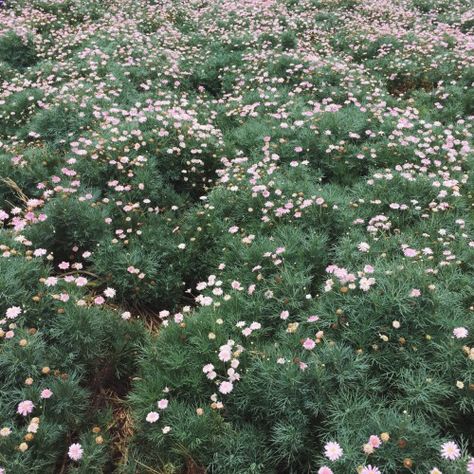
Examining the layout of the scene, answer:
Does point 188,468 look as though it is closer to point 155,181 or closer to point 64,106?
point 155,181

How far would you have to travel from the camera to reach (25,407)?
8.23 ft

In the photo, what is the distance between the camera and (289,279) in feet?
11.3

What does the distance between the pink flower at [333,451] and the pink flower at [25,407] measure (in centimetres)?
166

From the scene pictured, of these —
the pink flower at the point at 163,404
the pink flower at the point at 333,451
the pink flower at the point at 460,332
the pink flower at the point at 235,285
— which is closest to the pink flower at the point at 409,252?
the pink flower at the point at 460,332

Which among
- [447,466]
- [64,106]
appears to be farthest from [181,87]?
[447,466]

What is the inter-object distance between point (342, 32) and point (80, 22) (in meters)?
6.25

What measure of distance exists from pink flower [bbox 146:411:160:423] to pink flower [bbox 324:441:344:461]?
3.38 feet

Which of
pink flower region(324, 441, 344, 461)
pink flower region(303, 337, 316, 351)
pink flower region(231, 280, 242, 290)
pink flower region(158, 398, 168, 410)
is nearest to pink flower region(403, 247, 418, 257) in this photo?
pink flower region(303, 337, 316, 351)

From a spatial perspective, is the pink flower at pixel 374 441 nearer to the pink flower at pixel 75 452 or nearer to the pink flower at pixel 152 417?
the pink flower at pixel 152 417

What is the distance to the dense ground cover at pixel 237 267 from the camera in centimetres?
260

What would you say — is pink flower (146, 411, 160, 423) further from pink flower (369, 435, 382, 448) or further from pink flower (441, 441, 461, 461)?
pink flower (441, 441, 461, 461)

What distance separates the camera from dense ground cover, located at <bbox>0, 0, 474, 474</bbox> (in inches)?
102

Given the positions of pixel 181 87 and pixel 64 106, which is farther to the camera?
pixel 181 87

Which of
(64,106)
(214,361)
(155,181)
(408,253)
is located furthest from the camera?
(64,106)
